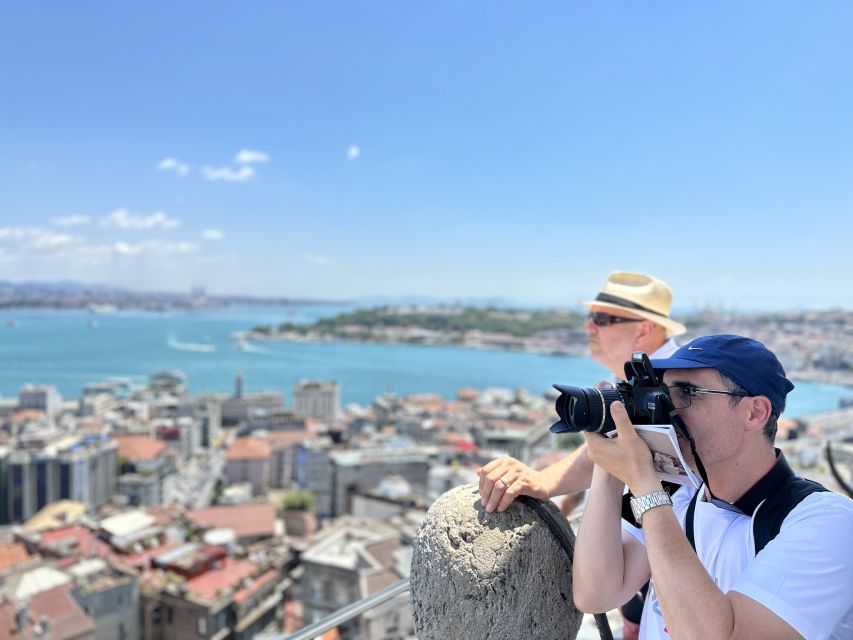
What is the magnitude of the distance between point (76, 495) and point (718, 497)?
64.8 ft

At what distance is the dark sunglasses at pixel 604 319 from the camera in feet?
4.71

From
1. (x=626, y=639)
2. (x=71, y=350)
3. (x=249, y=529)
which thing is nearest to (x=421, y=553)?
(x=626, y=639)

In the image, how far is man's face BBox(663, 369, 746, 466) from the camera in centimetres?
81

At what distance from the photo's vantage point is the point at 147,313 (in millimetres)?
110688

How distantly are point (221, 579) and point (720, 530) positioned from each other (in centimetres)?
1133

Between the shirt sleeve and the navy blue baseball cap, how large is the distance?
0.15 m

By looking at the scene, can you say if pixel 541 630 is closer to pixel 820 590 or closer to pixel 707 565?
pixel 707 565

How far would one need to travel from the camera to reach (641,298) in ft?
4.65

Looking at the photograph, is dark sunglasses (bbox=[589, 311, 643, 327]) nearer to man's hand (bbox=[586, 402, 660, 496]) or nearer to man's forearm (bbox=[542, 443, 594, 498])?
man's forearm (bbox=[542, 443, 594, 498])

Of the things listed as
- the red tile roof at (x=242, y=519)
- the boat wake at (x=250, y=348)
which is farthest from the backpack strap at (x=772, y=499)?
the boat wake at (x=250, y=348)

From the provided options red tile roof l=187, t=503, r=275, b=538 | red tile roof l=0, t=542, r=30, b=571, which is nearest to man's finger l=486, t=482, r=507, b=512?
red tile roof l=0, t=542, r=30, b=571

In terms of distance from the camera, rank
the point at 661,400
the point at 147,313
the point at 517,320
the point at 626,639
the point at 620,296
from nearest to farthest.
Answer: the point at 661,400 < the point at 626,639 < the point at 620,296 < the point at 517,320 < the point at 147,313

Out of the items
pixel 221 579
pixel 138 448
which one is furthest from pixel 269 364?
pixel 221 579

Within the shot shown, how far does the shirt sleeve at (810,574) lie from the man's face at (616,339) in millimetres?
714
